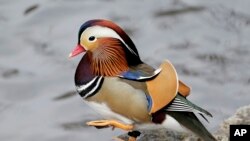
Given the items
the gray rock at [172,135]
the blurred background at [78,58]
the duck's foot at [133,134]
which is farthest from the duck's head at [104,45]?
the blurred background at [78,58]

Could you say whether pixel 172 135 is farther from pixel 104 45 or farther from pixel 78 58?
pixel 78 58

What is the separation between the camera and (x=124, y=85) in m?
1.81

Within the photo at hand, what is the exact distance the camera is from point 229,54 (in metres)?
3.89

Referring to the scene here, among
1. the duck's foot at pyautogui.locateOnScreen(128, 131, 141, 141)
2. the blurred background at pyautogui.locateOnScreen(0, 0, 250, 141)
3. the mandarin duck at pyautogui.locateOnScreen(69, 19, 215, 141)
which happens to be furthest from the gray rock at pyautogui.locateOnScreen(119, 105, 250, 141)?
the blurred background at pyautogui.locateOnScreen(0, 0, 250, 141)

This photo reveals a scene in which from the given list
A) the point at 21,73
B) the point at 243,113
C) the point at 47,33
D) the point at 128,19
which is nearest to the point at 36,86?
the point at 21,73

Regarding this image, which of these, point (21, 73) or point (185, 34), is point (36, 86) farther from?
point (185, 34)

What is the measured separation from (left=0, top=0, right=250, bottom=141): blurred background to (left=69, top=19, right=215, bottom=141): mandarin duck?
1368 millimetres

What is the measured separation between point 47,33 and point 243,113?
1809mm

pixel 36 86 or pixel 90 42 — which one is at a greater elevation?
pixel 90 42

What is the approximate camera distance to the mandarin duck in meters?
1.79

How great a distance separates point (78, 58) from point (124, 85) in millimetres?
1994

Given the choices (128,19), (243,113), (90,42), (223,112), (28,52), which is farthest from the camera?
(128,19)

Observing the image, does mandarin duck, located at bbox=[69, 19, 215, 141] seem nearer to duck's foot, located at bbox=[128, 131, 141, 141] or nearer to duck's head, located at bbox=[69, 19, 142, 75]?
duck's head, located at bbox=[69, 19, 142, 75]

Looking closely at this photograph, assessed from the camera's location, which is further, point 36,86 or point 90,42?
point 36,86
